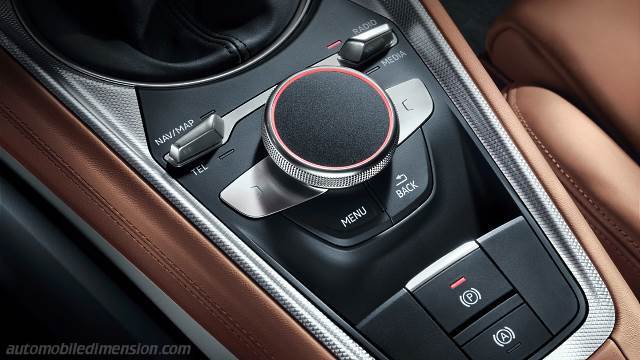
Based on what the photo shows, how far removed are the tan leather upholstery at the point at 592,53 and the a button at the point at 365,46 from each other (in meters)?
0.28

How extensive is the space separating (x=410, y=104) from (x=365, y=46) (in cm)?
8

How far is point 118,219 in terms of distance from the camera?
0.71 meters

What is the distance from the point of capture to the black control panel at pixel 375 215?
2.26ft

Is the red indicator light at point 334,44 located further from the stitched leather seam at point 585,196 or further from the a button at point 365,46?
the stitched leather seam at point 585,196

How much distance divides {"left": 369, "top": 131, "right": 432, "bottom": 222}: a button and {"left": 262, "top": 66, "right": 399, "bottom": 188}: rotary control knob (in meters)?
0.04

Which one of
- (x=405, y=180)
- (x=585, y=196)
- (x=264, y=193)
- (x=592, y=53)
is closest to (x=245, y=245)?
(x=264, y=193)

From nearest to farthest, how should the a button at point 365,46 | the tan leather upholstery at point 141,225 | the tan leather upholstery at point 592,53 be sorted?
the tan leather upholstery at point 141,225
the a button at point 365,46
the tan leather upholstery at point 592,53

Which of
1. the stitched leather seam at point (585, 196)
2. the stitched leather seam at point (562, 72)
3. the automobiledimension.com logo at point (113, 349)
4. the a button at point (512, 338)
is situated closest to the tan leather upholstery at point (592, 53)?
the stitched leather seam at point (562, 72)

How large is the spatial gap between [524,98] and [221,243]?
1.58ft

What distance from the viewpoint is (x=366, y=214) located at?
0.71 meters

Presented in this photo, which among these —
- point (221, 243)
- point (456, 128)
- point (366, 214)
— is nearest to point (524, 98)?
point (456, 128)

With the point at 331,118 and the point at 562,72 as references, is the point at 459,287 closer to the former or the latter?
the point at 331,118

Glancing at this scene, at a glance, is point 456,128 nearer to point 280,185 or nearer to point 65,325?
point 280,185

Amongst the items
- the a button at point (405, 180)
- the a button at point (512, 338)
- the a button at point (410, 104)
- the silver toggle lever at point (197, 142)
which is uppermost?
→ the silver toggle lever at point (197, 142)
